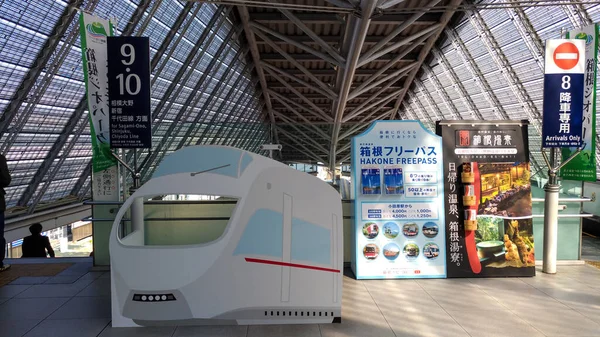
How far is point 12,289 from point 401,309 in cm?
539

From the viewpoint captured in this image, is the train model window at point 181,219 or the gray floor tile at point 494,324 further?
the train model window at point 181,219

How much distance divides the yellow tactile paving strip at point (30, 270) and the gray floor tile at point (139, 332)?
2.78m

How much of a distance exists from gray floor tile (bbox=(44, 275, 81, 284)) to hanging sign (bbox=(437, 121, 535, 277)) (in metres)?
5.71

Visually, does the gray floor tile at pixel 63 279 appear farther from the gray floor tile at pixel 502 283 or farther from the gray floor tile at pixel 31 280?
the gray floor tile at pixel 502 283

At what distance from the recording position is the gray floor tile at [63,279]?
6.57 metres

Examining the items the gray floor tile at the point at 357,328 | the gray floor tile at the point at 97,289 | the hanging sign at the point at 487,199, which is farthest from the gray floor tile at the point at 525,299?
the gray floor tile at the point at 97,289

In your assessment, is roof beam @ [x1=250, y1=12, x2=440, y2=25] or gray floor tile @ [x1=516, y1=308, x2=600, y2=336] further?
roof beam @ [x1=250, y1=12, x2=440, y2=25]

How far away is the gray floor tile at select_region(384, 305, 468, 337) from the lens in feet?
15.9

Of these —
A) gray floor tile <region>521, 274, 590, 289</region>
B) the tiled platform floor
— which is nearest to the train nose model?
the tiled platform floor

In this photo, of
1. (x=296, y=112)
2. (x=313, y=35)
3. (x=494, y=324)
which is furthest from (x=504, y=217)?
(x=296, y=112)

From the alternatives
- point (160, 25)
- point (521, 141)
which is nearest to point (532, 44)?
point (521, 141)

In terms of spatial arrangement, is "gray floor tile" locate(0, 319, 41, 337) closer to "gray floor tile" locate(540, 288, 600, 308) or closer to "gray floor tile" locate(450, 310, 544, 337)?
"gray floor tile" locate(450, 310, 544, 337)

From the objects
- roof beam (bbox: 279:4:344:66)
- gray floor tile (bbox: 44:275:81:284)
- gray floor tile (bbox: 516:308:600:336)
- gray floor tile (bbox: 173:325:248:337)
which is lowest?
gray floor tile (bbox: 516:308:600:336)

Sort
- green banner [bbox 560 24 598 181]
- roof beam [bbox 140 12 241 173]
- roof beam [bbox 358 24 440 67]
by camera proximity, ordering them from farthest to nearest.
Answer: roof beam [bbox 358 24 440 67]
roof beam [bbox 140 12 241 173]
green banner [bbox 560 24 598 181]
